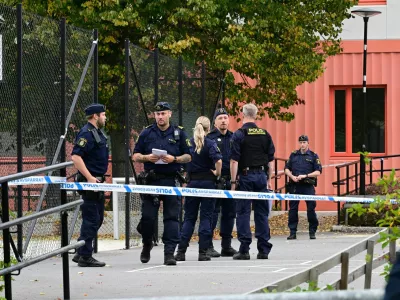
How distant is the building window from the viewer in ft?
102

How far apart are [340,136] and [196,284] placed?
69.7 feet

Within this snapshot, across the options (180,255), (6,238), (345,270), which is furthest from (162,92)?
(345,270)

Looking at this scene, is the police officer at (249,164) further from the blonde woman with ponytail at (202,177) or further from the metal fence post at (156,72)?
the metal fence post at (156,72)

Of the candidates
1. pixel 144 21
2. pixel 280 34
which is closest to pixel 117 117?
pixel 144 21

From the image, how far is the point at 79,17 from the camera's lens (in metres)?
22.5

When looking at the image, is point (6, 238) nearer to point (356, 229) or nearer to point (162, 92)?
point (162, 92)

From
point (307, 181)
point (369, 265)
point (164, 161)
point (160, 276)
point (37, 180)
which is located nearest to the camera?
point (369, 265)

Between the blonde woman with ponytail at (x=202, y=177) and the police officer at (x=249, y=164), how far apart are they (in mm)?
281

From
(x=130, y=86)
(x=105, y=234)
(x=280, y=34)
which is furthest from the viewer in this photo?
(x=280, y=34)

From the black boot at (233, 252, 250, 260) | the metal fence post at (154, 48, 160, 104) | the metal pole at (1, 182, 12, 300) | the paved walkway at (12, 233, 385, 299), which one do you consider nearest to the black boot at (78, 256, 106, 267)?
the paved walkway at (12, 233, 385, 299)

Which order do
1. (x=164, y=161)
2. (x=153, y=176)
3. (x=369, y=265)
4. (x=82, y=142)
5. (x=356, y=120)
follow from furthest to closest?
1. (x=356, y=120)
2. (x=153, y=176)
3. (x=164, y=161)
4. (x=82, y=142)
5. (x=369, y=265)

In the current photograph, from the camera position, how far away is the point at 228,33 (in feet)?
76.7

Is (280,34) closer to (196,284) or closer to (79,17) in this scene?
(79,17)

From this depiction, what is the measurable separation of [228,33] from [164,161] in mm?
11120
